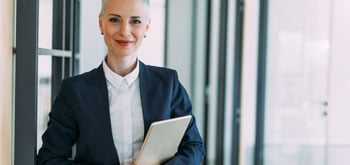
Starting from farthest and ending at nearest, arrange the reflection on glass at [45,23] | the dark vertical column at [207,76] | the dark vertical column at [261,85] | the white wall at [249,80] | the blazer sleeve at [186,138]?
the dark vertical column at [207,76]
the white wall at [249,80]
the dark vertical column at [261,85]
the reflection on glass at [45,23]
the blazer sleeve at [186,138]

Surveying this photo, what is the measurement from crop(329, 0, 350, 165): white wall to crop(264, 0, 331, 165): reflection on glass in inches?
2.6

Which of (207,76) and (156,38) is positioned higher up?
(156,38)

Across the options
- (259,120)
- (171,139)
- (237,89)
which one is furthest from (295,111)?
(171,139)

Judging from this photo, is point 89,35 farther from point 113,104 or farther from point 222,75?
point 222,75

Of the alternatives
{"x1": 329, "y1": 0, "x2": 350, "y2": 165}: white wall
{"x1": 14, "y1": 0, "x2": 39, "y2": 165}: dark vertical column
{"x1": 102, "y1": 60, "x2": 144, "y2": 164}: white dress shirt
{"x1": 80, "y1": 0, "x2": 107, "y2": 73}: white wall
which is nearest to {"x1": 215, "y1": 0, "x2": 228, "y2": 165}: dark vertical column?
{"x1": 329, "y1": 0, "x2": 350, "y2": 165}: white wall

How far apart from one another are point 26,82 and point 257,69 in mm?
2797

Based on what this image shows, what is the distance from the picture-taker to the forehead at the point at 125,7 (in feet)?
3.74

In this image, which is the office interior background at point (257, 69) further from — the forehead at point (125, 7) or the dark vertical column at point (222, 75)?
the forehead at point (125, 7)

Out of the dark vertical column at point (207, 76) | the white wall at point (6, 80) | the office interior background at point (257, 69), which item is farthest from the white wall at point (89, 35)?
the dark vertical column at point (207, 76)

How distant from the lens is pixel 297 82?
3467 millimetres

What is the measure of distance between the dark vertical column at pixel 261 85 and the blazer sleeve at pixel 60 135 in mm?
2649

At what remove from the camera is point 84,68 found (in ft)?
8.07

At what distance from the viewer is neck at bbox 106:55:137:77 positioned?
1206 mm

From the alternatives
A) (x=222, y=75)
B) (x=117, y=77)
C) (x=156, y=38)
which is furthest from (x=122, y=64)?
(x=156, y=38)
